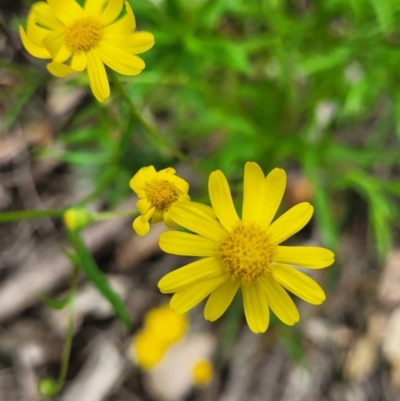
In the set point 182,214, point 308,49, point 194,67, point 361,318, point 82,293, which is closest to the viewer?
point 182,214

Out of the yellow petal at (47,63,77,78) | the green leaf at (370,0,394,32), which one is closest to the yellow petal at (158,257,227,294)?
the yellow petal at (47,63,77,78)

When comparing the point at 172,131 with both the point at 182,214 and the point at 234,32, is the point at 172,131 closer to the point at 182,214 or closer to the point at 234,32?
the point at 234,32

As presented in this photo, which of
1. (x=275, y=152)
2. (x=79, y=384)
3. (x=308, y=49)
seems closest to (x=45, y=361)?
(x=79, y=384)

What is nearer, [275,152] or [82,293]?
[275,152]

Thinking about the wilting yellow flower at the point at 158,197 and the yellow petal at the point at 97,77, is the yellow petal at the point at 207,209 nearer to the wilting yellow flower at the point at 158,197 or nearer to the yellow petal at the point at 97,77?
the wilting yellow flower at the point at 158,197

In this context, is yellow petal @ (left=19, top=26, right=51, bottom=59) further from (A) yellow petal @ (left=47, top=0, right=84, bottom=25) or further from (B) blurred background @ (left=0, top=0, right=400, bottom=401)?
(B) blurred background @ (left=0, top=0, right=400, bottom=401)

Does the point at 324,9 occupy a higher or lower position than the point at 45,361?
higher

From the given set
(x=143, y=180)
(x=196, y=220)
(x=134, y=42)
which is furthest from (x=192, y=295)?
(x=134, y=42)

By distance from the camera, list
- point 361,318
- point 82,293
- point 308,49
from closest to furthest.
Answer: point 308,49 → point 82,293 → point 361,318
